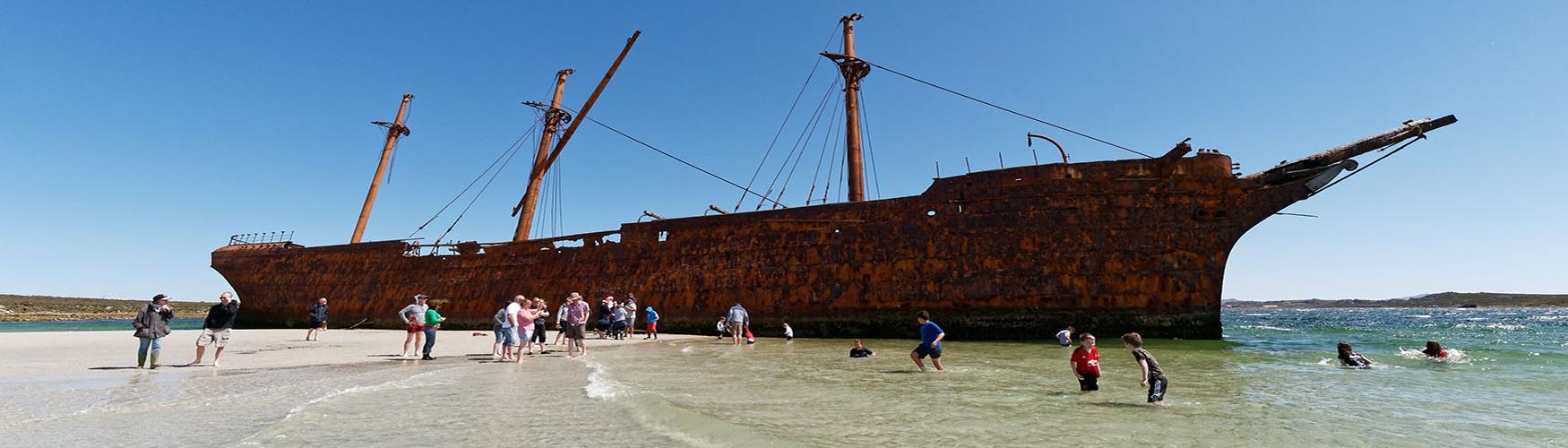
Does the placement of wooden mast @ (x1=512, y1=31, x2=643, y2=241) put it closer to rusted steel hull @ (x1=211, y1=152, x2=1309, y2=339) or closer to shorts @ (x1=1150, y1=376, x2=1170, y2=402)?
rusted steel hull @ (x1=211, y1=152, x2=1309, y2=339)

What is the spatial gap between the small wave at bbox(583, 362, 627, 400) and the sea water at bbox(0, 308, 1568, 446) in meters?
0.04

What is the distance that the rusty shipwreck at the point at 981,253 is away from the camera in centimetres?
1489

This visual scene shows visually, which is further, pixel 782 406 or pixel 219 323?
pixel 219 323

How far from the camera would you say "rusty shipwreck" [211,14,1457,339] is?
14891 millimetres

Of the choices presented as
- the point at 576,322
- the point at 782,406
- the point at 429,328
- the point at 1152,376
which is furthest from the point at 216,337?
the point at 1152,376

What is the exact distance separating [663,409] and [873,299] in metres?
11.6

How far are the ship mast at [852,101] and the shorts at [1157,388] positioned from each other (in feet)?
45.3

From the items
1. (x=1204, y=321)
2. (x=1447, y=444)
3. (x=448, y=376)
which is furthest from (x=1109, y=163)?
(x=448, y=376)

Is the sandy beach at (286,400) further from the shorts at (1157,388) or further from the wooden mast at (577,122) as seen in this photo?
the wooden mast at (577,122)

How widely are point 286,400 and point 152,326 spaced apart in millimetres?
4714

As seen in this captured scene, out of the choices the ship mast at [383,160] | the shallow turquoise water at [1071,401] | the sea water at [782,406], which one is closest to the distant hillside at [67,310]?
the ship mast at [383,160]

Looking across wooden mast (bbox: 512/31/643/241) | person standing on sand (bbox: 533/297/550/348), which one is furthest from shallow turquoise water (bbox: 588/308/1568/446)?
wooden mast (bbox: 512/31/643/241)

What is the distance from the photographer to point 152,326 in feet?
29.8

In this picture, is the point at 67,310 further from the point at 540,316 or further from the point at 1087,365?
the point at 1087,365
